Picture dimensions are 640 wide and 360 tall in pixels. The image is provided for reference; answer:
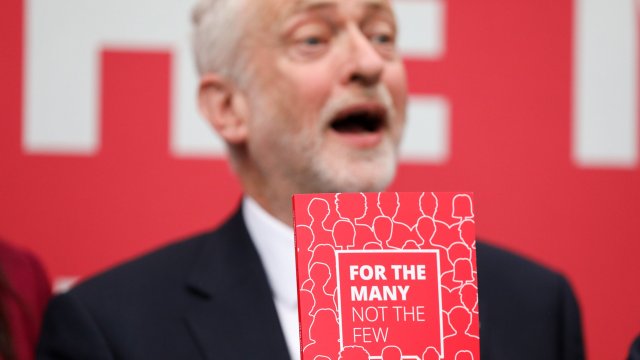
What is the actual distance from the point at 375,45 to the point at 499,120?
0.60 meters

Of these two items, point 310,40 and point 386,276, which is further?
point 310,40

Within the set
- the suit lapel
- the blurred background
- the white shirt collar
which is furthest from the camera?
the blurred background

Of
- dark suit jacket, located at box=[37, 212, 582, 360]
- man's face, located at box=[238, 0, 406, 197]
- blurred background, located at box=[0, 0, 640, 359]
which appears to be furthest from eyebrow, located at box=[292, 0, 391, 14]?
blurred background, located at box=[0, 0, 640, 359]

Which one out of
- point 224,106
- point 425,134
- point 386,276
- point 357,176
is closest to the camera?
point 386,276

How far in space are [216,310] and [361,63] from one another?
38 centimetres

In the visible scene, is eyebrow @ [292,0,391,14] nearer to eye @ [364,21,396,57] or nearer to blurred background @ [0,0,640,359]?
eye @ [364,21,396,57]

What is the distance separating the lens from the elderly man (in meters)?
1.54

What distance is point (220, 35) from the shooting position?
1635 millimetres

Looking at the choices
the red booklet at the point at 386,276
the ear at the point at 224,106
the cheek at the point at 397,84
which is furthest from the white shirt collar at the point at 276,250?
the red booklet at the point at 386,276

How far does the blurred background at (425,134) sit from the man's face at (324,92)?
514mm

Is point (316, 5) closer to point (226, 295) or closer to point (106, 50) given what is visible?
point (226, 295)

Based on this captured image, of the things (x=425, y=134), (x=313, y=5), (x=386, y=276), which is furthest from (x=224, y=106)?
(x=386, y=276)

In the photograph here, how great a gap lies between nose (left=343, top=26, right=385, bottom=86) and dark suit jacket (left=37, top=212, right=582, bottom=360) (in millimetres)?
288

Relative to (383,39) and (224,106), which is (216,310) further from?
(383,39)
